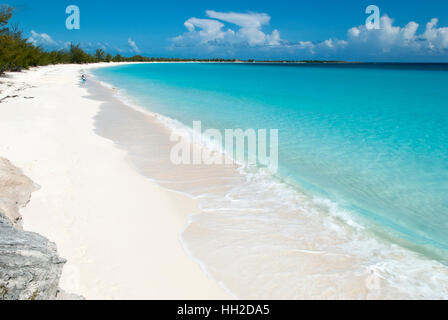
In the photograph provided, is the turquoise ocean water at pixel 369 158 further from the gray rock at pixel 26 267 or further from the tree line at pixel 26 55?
the tree line at pixel 26 55

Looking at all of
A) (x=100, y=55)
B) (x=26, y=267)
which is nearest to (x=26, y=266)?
(x=26, y=267)

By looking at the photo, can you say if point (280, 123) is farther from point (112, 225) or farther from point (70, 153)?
point (112, 225)

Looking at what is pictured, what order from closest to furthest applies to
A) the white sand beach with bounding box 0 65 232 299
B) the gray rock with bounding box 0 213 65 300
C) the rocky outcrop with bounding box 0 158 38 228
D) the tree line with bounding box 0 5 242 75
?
the gray rock with bounding box 0 213 65 300, the white sand beach with bounding box 0 65 232 299, the rocky outcrop with bounding box 0 158 38 228, the tree line with bounding box 0 5 242 75

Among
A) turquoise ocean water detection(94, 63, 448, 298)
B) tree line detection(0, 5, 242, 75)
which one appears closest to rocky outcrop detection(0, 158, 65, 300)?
turquoise ocean water detection(94, 63, 448, 298)

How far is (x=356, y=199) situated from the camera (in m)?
5.64

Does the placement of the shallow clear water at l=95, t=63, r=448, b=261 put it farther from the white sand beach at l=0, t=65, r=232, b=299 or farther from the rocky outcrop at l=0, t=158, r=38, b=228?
the rocky outcrop at l=0, t=158, r=38, b=228

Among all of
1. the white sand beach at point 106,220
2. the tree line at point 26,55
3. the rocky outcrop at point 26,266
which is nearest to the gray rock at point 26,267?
the rocky outcrop at point 26,266

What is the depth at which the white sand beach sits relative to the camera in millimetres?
3098

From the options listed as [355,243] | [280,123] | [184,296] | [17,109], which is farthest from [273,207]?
[17,109]

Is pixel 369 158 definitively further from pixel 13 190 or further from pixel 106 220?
pixel 13 190

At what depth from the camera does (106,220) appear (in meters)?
4.29

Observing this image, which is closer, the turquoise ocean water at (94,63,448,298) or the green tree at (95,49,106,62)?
the turquoise ocean water at (94,63,448,298)
